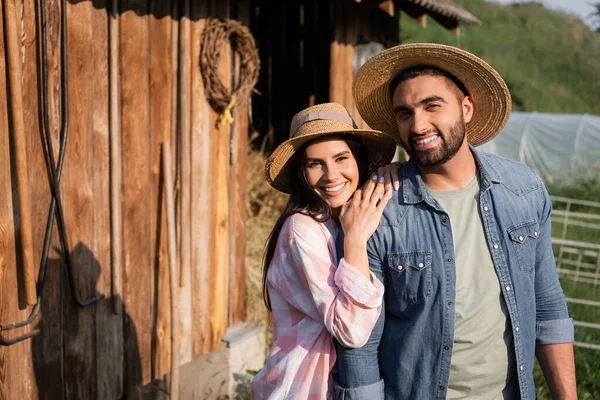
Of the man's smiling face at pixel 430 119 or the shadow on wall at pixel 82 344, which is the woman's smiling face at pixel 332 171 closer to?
the man's smiling face at pixel 430 119

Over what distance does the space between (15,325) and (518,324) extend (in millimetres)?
2383

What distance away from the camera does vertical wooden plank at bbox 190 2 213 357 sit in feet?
15.9

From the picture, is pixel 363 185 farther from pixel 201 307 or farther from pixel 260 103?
pixel 260 103

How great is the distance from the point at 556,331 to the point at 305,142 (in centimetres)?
123

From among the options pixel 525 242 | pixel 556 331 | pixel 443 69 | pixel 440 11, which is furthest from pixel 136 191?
pixel 440 11

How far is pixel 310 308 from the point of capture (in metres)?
2.49

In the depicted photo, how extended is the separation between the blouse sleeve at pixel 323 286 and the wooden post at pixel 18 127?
1418mm

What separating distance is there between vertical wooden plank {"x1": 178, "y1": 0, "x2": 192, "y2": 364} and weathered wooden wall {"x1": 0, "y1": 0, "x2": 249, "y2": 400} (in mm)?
11

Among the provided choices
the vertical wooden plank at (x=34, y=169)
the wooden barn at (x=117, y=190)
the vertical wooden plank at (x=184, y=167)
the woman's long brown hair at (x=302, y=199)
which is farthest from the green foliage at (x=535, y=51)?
the woman's long brown hair at (x=302, y=199)

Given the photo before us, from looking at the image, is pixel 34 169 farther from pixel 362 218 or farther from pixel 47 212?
pixel 362 218

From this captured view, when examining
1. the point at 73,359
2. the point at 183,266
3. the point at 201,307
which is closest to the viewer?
the point at 73,359

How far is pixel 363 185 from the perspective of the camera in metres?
2.75

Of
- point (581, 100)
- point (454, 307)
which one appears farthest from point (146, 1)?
point (581, 100)

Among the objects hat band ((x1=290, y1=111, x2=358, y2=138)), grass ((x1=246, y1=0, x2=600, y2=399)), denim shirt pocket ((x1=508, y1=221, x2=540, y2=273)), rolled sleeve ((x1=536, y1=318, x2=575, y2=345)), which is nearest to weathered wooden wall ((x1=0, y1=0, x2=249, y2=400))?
grass ((x1=246, y1=0, x2=600, y2=399))
